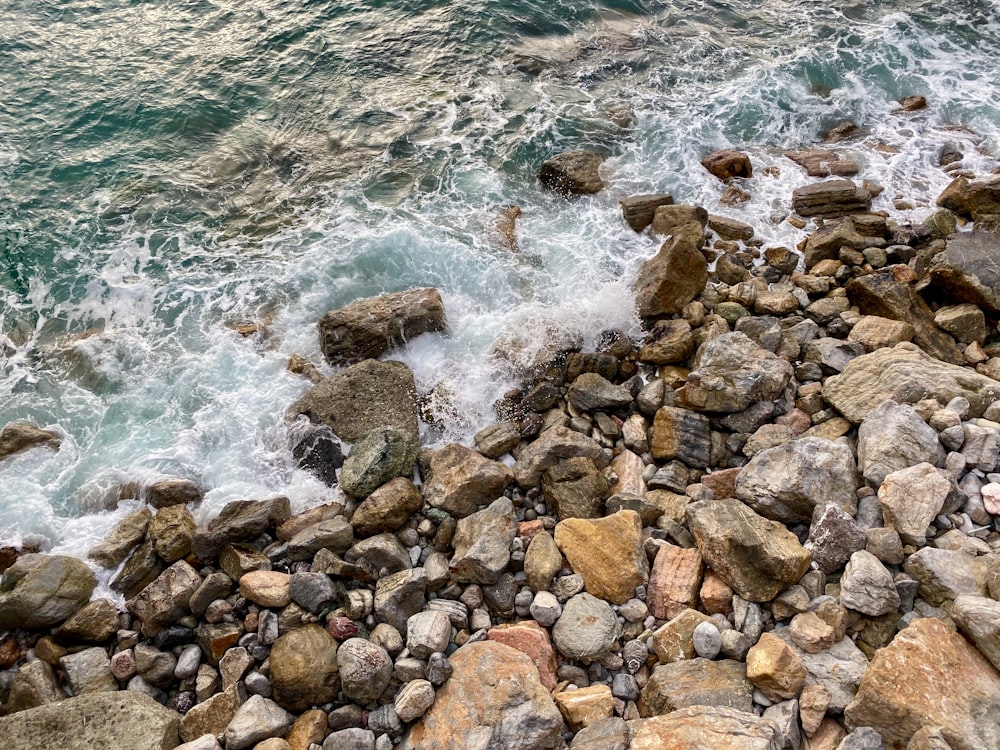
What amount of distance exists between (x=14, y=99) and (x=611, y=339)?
580 inches

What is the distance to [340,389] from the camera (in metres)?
8.18

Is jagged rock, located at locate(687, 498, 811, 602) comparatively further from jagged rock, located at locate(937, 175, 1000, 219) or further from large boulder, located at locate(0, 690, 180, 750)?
jagged rock, located at locate(937, 175, 1000, 219)

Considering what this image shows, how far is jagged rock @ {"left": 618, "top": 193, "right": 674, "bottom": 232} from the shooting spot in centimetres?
1101

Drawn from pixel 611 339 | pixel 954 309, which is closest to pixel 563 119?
pixel 611 339

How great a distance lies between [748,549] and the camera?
18.1ft

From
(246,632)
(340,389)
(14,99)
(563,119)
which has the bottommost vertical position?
(246,632)

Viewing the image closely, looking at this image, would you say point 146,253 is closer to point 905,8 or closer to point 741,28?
point 741,28

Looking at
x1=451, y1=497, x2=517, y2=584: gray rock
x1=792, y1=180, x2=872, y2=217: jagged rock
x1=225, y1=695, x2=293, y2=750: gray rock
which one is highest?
x1=792, y1=180, x2=872, y2=217: jagged rock

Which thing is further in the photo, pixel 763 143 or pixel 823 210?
pixel 763 143

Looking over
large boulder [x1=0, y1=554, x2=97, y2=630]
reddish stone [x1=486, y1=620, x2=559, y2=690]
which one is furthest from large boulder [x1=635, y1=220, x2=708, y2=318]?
large boulder [x1=0, y1=554, x2=97, y2=630]

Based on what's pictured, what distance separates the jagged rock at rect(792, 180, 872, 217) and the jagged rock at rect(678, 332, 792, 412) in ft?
14.9

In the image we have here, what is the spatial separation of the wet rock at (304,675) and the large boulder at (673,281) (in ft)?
20.0

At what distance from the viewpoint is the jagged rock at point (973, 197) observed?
32.9ft

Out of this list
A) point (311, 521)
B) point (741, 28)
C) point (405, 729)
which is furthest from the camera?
point (741, 28)
